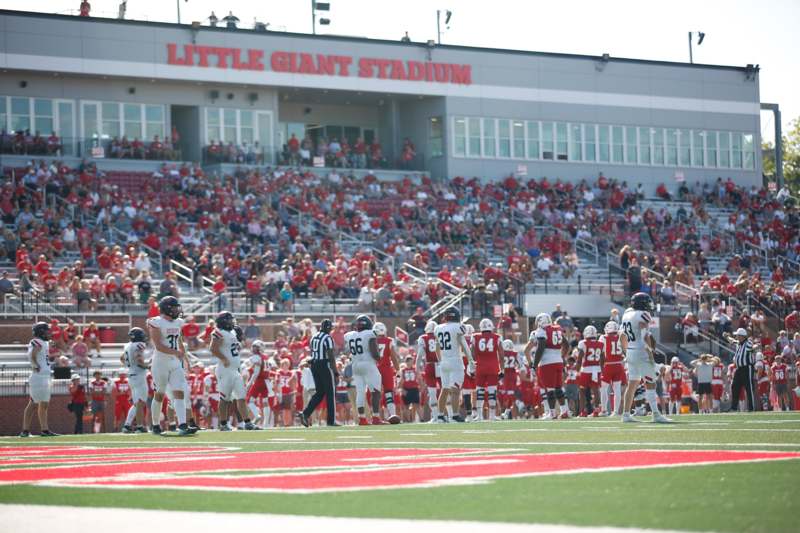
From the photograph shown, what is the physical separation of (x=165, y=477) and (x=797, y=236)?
42728 mm

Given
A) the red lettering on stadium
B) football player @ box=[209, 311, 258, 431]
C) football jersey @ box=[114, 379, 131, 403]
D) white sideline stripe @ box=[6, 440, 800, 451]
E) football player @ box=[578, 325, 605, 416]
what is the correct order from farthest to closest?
the red lettering on stadium, football jersey @ box=[114, 379, 131, 403], football player @ box=[578, 325, 605, 416], football player @ box=[209, 311, 258, 431], white sideline stripe @ box=[6, 440, 800, 451]

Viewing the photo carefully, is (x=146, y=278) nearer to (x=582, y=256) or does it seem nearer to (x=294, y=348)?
(x=294, y=348)

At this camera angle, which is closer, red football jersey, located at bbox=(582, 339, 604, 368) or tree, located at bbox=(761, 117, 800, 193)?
red football jersey, located at bbox=(582, 339, 604, 368)

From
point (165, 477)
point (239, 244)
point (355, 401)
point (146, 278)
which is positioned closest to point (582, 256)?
point (239, 244)

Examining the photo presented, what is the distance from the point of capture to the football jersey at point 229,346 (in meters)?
19.2

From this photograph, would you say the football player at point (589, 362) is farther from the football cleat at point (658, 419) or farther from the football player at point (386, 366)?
the football cleat at point (658, 419)

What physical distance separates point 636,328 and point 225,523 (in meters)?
11.3

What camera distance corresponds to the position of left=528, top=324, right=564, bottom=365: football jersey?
73.9 ft

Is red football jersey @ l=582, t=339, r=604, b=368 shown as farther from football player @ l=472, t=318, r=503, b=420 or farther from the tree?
the tree

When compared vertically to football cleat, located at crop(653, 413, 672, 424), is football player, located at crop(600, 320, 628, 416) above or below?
above

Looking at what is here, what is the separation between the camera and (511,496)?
7770mm

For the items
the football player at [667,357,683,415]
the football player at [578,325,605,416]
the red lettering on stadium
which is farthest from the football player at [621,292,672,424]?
the red lettering on stadium

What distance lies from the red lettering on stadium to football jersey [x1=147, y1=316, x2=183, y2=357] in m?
28.5

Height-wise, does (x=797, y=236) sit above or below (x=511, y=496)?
above
